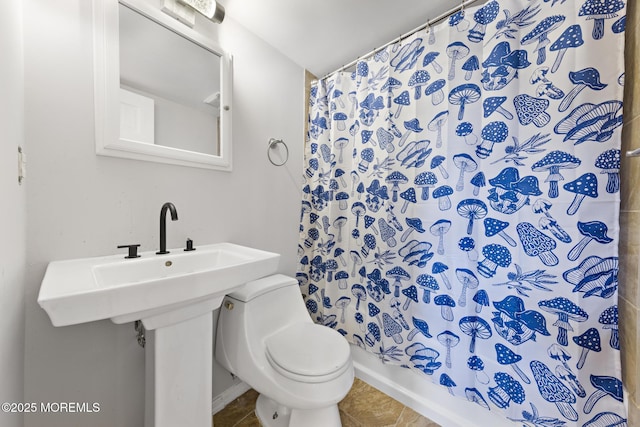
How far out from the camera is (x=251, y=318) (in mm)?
1159

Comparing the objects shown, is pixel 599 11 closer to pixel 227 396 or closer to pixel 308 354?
pixel 308 354

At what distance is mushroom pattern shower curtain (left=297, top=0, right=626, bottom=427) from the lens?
80 centimetres

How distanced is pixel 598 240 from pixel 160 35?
6.11 ft

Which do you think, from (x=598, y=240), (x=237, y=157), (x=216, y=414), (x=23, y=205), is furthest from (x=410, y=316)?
(x=23, y=205)

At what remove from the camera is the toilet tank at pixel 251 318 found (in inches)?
43.9

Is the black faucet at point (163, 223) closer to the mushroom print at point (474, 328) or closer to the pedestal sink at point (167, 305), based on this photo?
the pedestal sink at point (167, 305)

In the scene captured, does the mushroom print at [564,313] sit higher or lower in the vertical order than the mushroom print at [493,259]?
lower

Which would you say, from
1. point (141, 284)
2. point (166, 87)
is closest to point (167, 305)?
point (141, 284)

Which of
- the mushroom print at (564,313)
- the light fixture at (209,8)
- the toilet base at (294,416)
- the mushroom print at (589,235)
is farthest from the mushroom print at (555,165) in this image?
the light fixture at (209,8)

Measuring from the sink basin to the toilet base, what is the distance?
66 centimetres

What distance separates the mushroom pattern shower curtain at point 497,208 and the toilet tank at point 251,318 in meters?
0.44

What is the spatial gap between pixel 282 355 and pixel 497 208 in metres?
1.10

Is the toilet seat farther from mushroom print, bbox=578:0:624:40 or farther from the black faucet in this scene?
mushroom print, bbox=578:0:624:40

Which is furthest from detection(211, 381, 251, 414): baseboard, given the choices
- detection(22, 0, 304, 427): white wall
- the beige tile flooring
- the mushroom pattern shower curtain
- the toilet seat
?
the mushroom pattern shower curtain
